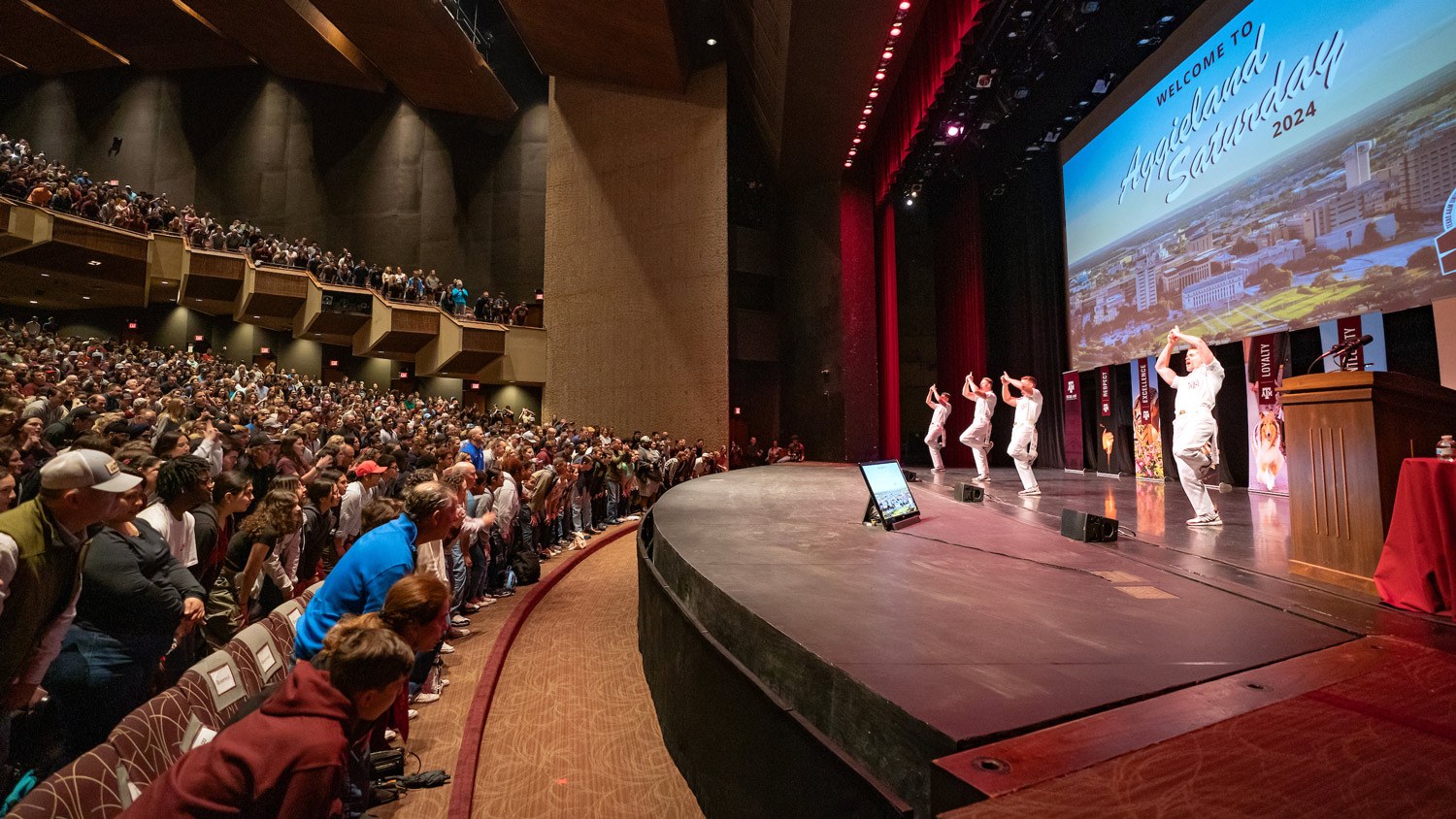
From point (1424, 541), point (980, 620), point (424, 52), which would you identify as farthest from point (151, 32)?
point (1424, 541)

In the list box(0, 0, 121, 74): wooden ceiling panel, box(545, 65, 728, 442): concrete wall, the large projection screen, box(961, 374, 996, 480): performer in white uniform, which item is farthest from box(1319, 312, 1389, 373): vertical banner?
box(0, 0, 121, 74): wooden ceiling panel

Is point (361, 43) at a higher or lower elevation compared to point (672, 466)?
higher

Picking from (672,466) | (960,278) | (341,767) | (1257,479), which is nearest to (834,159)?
(960,278)

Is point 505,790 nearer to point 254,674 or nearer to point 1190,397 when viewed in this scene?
point 254,674

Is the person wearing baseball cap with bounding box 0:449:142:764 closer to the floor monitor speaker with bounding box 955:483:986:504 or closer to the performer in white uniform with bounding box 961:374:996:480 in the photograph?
the floor monitor speaker with bounding box 955:483:986:504

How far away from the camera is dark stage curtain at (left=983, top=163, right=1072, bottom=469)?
13148mm

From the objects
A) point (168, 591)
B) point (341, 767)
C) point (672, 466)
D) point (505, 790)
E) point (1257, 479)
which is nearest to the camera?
point (341, 767)

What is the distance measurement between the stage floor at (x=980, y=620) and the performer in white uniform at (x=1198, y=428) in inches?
72.2

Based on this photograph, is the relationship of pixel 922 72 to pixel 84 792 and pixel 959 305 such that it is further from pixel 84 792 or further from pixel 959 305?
pixel 84 792

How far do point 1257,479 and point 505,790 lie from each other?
9783 mm

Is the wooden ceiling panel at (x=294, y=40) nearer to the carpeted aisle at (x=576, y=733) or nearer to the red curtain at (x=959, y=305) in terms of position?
the red curtain at (x=959, y=305)

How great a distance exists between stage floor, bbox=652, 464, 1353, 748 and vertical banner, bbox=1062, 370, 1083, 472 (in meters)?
9.01

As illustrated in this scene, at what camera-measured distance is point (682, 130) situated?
17703 mm

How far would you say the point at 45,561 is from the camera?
2.12 meters
